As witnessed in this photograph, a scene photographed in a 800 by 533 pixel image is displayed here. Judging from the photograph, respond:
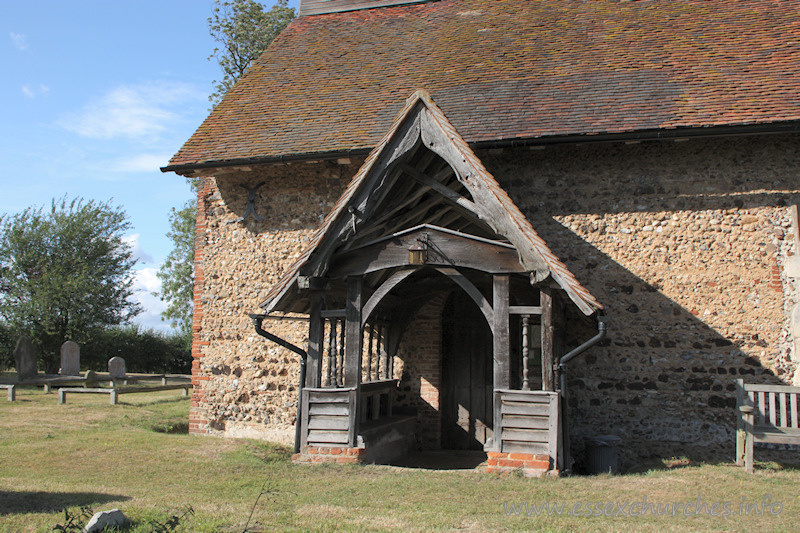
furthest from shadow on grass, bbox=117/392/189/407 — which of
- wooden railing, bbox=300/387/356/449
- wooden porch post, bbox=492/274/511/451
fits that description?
wooden porch post, bbox=492/274/511/451

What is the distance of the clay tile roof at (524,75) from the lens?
977 cm

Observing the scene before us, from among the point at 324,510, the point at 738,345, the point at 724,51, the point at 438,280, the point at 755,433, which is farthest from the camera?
the point at 724,51

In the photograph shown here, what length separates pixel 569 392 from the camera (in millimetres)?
9492

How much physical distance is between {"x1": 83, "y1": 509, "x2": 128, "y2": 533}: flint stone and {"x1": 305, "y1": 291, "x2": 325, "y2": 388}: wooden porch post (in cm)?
365

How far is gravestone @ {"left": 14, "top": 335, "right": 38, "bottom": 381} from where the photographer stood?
19.0 meters

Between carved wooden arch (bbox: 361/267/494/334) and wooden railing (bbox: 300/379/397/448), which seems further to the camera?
wooden railing (bbox: 300/379/397/448)

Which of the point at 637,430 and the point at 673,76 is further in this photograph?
the point at 673,76

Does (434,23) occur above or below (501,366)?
above

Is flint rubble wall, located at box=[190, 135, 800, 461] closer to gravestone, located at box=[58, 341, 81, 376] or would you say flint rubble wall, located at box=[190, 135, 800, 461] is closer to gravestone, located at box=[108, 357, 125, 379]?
gravestone, located at box=[108, 357, 125, 379]

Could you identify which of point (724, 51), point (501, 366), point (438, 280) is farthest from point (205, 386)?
point (724, 51)

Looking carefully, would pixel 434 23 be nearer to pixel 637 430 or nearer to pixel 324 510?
pixel 637 430

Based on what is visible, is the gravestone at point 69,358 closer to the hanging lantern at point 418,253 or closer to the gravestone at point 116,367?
the gravestone at point 116,367

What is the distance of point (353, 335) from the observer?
8.26m

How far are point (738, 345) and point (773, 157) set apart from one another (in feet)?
9.23
